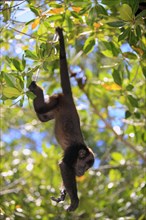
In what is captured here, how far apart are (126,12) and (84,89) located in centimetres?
185

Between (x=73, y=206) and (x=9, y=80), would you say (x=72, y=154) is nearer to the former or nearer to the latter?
(x=73, y=206)

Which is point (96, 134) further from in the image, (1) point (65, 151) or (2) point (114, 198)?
(1) point (65, 151)

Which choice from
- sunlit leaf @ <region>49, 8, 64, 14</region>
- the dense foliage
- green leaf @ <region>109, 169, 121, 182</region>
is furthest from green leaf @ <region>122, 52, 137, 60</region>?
green leaf @ <region>109, 169, 121, 182</region>

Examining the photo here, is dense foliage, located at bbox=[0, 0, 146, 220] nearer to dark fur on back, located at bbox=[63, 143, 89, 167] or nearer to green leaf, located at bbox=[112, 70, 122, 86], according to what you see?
green leaf, located at bbox=[112, 70, 122, 86]

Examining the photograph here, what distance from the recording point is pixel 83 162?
3615 millimetres

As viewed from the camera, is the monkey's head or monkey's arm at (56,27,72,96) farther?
the monkey's head

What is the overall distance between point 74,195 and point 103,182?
7.49 feet

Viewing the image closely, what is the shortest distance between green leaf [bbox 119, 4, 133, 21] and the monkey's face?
1.22 meters

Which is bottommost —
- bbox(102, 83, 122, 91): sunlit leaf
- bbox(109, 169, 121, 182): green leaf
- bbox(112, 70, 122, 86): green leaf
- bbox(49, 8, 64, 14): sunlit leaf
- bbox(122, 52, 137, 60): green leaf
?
bbox(109, 169, 121, 182): green leaf

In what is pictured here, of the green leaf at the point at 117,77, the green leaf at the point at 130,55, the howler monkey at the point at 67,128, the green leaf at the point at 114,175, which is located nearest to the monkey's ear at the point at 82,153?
the howler monkey at the point at 67,128

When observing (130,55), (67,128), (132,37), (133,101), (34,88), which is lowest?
(67,128)

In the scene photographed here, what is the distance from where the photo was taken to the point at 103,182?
5.70 meters

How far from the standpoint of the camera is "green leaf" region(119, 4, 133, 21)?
2682 mm

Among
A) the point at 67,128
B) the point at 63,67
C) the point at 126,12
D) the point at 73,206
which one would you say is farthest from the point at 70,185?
the point at 126,12
